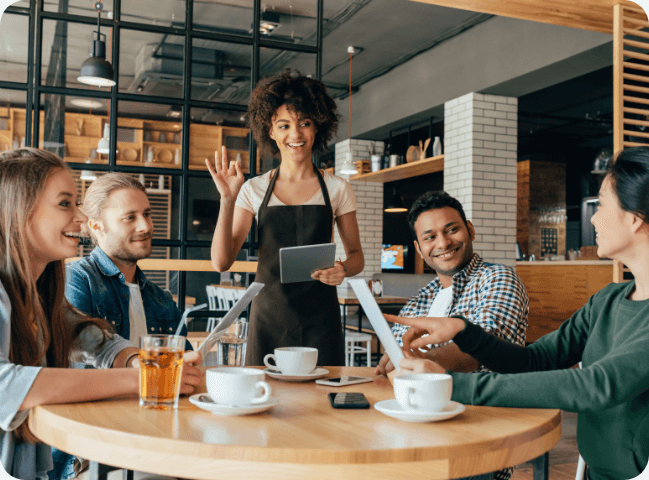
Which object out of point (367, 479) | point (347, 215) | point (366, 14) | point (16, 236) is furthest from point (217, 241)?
point (366, 14)

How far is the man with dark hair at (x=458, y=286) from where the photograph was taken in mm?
1505

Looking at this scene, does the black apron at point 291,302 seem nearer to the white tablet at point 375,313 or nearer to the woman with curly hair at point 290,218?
the woman with curly hair at point 290,218

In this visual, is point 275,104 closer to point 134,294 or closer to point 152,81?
point 134,294

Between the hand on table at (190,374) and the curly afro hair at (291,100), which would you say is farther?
the curly afro hair at (291,100)

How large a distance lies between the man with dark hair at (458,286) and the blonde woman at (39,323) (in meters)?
0.67

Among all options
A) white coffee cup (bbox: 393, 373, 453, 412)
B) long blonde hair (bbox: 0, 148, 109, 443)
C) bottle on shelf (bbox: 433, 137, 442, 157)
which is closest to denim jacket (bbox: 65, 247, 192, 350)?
long blonde hair (bbox: 0, 148, 109, 443)

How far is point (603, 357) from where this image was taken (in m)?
1.19

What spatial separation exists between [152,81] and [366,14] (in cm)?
345

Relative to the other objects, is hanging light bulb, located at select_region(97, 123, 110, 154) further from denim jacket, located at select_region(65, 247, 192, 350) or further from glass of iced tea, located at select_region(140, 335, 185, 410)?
glass of iced tea, located at select_region(140, 335, 185, 410)

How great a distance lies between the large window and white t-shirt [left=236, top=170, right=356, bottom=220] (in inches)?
39.9

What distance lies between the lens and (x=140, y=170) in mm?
3254

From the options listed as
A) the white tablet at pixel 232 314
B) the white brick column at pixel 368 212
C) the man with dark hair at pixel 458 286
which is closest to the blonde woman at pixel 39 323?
the white tablet at pixel 232 314

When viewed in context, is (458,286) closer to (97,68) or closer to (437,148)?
(97,68)

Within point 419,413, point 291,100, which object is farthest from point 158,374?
point 291,100
